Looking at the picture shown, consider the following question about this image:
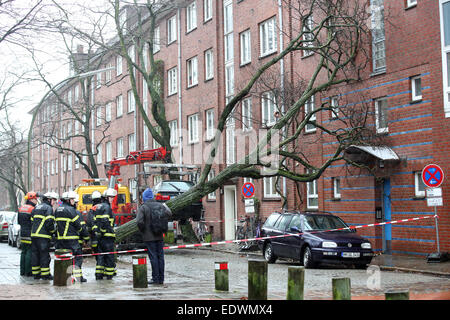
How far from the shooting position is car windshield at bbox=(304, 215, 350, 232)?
18.0 metres

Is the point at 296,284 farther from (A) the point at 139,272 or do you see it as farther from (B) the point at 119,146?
(B) the point at 119,146

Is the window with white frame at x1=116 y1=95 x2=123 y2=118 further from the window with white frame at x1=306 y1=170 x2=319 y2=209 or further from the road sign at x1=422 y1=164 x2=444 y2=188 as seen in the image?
the road sign at x1=422 y1=164 x2=444 y2=188

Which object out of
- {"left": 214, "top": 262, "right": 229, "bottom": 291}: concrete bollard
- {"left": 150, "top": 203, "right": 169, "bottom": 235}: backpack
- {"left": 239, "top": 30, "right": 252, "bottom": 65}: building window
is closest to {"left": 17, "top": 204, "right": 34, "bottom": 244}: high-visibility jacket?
{"left": 150, "top": 203, "right": 169, "bottom": 235}: backpack

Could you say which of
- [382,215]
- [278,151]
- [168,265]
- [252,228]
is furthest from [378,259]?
[252,228]

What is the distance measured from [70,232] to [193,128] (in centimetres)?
2249

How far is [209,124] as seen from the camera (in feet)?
111

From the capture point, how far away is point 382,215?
21484 mm

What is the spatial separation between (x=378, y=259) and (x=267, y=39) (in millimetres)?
12848

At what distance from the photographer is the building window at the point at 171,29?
125 feet

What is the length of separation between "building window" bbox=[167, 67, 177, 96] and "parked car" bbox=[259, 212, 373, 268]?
20062 mm

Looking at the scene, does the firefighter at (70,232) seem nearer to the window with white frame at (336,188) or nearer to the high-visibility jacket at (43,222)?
the high-visibility jacket at (43,222)

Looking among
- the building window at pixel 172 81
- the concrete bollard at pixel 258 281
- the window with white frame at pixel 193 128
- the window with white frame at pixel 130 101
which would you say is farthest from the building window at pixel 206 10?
the concrete bollard at pixel 258 281

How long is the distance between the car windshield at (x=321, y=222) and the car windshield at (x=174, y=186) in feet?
27.0
